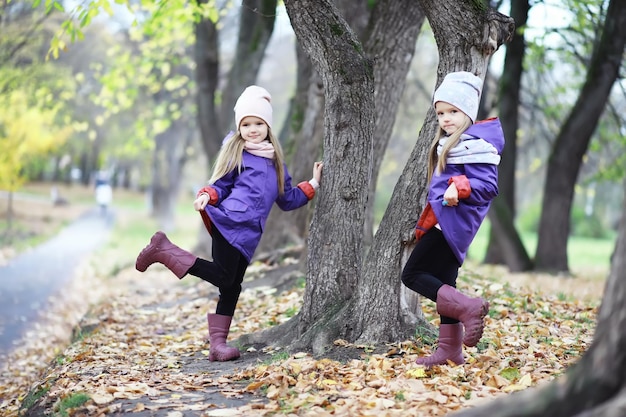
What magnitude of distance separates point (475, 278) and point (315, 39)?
4.29m

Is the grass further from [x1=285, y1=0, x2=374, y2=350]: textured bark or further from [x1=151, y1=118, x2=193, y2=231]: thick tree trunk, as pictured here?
[x1=285, y1=0, x2=374, y2=350]: textured bark

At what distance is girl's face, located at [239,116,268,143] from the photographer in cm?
521

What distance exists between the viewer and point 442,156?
14.2ft

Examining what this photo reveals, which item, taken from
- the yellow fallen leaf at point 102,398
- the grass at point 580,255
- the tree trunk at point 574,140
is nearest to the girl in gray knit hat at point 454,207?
the yellow fallen leaf at point 102,398

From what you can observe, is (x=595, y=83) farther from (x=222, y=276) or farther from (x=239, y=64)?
(x=222, y=276)

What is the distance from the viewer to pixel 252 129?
5211mm

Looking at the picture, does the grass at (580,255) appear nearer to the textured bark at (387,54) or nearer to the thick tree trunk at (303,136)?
the thick tree trunk at (303,136)

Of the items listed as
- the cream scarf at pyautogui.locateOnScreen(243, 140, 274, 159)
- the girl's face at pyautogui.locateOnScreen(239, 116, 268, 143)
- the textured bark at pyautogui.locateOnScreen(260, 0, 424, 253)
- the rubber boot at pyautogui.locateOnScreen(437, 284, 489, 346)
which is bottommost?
the rubber boot at pyautogui.locateOnScreen(437, 284, 489, 346)

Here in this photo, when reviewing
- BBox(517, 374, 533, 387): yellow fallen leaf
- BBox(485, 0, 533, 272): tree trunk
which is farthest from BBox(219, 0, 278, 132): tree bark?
BBox(517, 374, 533, 387): yellow fallen leaf

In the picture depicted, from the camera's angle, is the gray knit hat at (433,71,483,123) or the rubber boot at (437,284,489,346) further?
the gray knit hat at (433,71,483,123)

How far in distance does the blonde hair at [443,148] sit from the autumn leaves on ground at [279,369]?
1235 mm

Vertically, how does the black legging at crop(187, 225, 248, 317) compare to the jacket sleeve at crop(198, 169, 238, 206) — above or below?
below

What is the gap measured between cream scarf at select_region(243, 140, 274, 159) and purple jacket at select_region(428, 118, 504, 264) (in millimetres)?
1382

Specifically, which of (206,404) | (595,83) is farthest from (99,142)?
(206,404)
